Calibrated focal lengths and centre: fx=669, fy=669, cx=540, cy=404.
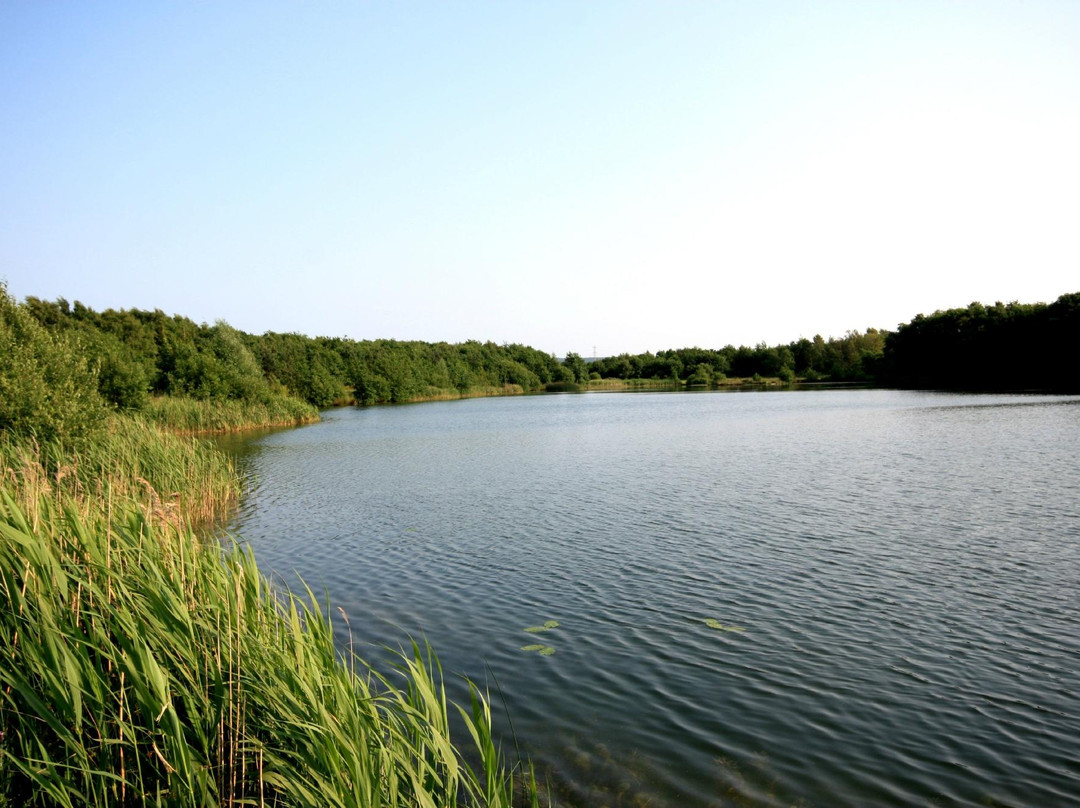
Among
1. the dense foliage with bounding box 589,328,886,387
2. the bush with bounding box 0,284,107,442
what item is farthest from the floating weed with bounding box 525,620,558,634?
the dense foliage with bounding box 589,328,886,387

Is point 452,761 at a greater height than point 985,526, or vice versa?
point 452,761

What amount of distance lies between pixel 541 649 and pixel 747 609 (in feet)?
10.1

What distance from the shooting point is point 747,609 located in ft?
30.8

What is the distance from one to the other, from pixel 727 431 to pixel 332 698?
1295 inches

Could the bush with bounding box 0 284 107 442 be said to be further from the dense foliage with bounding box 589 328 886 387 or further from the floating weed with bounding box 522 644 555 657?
the dense foliage with bounding box 589 328 886 387

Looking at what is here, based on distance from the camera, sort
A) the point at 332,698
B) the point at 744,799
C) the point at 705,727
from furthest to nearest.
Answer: the point at 705,727, the point at 744,799, the point at 332,698

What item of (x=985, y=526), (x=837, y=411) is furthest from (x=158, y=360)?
(x=985, y=526)

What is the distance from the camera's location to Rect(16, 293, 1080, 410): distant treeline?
169 ft

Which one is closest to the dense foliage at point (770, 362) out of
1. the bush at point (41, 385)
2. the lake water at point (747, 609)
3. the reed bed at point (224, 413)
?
the reed bed at point (224, 413)

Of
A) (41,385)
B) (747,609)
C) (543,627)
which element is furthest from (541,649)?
(41,385)

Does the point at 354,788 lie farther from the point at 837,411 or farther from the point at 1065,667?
the point at 837,411

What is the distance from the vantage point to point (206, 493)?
1725cm

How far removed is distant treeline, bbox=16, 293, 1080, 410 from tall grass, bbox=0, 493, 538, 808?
118ft

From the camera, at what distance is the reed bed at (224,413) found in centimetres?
3912
